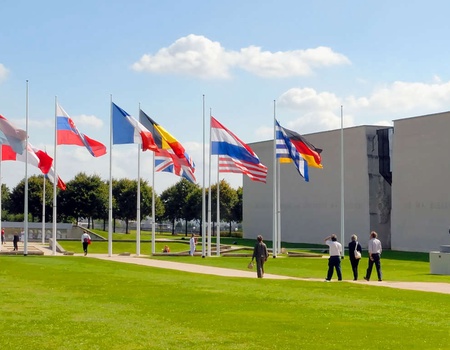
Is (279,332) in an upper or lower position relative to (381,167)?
lower

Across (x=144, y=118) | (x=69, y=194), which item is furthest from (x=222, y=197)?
(x=144, y=118)

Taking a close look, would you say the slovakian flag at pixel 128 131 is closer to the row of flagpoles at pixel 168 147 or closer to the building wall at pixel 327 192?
the row of flagpoles at pixel 168 147

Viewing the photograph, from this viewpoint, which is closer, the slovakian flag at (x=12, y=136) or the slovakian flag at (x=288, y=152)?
the slovakian flag at (x=12, y=136)

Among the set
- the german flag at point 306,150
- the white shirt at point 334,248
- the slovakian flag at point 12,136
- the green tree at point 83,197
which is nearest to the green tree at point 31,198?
the green tree at point 83,197

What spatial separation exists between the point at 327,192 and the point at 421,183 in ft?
44.0

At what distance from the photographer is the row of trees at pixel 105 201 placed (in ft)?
345

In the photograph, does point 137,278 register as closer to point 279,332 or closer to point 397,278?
point 397,278

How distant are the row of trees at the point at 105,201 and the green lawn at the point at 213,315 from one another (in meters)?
77.9

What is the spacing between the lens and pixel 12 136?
137ft

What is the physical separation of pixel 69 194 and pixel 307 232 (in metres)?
→ 36.2

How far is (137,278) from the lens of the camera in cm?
2914

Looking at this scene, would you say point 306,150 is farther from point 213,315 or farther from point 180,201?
point 180,201

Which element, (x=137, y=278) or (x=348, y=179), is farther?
(x=348, y=179)

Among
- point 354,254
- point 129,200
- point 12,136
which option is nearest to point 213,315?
point 354,254
